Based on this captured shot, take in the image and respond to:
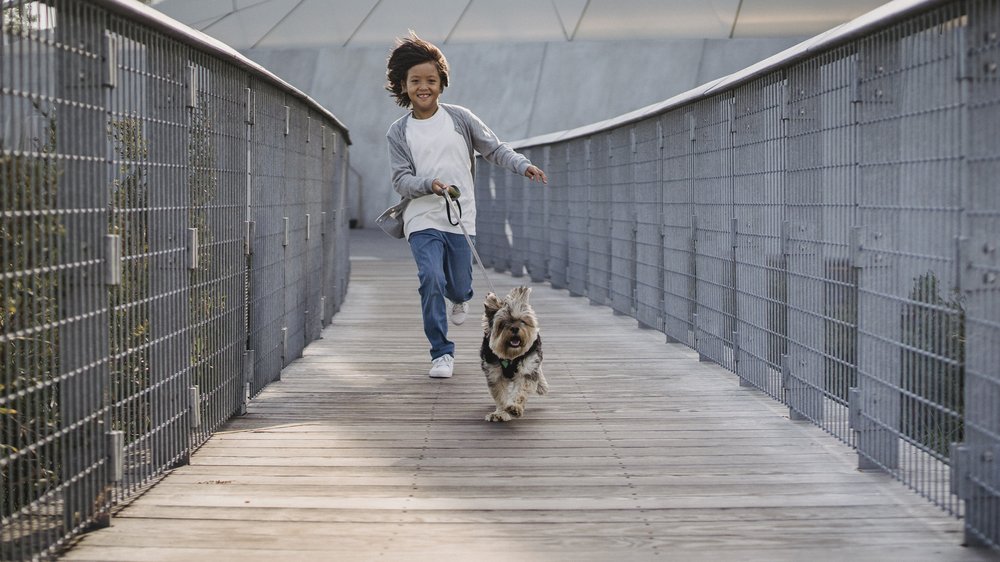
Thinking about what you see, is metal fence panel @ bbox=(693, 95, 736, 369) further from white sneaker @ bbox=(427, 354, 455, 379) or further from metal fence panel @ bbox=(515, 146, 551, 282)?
metal fence panel @ bbox=(515, 146, 551, 282)

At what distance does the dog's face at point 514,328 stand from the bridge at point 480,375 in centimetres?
38

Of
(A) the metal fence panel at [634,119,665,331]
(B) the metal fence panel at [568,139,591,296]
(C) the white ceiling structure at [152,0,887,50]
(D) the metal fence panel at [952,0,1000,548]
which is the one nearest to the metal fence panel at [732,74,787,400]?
(A) the metal fence panel at [634,119,665,331]

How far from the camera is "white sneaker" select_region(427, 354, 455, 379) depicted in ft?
25.5

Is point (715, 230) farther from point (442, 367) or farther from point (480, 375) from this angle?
point (442, 367)

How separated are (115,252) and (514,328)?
2554 millimetres

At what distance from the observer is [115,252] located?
414cm

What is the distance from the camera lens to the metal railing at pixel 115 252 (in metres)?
3.65

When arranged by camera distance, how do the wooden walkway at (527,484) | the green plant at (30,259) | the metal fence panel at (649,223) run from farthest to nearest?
the metal fence panel at (649,223), the wooden walkway at (527,484), the green plant at (30,259)

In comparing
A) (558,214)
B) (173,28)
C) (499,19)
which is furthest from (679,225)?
(499,19)

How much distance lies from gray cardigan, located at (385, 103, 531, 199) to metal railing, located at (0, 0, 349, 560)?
99 cm

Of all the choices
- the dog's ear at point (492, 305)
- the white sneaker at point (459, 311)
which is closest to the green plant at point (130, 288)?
the dog's ear at point (492, 305)

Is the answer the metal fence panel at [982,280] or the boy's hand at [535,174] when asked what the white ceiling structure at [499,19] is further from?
the metal fence panel at [982,280]

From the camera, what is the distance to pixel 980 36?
151 inches

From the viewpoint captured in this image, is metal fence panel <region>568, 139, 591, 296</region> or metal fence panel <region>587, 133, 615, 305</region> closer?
metal fence panel <region>587, 133, 615, 305</region>
